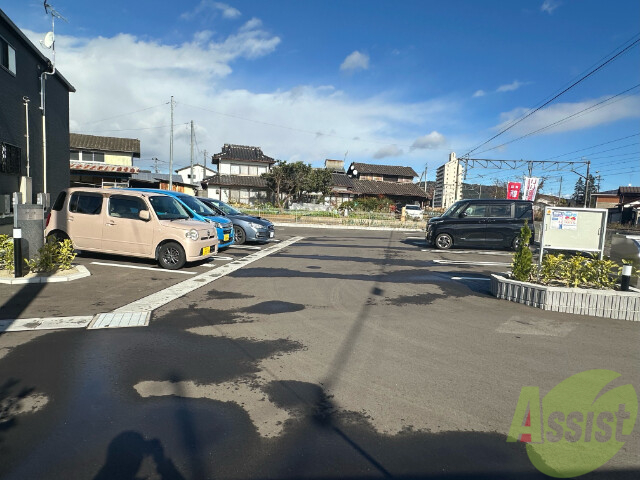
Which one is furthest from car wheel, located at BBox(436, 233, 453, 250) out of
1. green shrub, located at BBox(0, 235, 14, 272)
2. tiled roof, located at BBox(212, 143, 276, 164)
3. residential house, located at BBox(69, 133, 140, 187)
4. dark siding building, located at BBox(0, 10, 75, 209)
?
tiled roof, located at BBox(212, 143, 276, 164)

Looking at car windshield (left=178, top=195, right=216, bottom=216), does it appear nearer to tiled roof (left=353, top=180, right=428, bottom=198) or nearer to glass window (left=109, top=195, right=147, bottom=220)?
glass window (left=109, top=195, right=147, bottom=220)

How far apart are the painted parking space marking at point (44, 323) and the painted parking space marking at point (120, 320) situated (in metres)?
0.12

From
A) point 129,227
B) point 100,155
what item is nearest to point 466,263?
point 129,227

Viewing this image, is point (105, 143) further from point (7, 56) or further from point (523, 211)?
point (523, 211)

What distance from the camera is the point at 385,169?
49.1 m

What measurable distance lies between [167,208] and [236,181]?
30104mm

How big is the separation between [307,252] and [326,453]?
10.5 m

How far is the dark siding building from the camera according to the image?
12508 millimetres

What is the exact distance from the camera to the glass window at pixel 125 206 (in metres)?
9.00

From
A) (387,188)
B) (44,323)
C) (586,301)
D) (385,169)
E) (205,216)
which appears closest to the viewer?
(44,323)

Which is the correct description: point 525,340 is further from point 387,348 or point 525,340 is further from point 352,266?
point 352,266

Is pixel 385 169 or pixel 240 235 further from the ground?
pixel 385 169

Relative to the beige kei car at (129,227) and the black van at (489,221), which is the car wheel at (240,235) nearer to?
the beige kei car at (129,227)

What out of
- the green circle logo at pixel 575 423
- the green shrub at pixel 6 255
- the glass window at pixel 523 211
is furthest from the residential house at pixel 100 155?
the green circle logo at pixel 575 423
